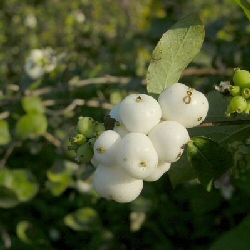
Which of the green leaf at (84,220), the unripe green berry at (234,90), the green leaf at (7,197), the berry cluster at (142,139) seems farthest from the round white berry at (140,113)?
the green leaf at (84,220)

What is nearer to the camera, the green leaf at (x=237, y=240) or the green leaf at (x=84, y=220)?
the green leaf at (x=237, y=240)

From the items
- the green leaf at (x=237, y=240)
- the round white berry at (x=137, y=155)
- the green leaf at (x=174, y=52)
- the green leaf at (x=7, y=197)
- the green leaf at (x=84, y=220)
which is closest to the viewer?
Answer: the round white berry at (x=137, y=155)

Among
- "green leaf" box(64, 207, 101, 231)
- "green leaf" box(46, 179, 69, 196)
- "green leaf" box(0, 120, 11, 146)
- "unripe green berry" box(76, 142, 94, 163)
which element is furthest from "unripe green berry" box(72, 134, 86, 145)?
"green leaf" box(64, 207, 101, 231)

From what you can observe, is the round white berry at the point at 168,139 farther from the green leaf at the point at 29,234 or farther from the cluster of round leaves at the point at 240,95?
the green leaf at the point at 29,234

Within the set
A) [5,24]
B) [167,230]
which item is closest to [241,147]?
[167,230]

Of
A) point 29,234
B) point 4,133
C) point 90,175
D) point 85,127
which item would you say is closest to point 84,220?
point 29,234
